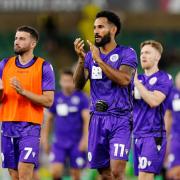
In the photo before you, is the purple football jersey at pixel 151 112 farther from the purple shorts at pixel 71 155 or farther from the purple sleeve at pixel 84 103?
the purple shorts at pixel 71 155

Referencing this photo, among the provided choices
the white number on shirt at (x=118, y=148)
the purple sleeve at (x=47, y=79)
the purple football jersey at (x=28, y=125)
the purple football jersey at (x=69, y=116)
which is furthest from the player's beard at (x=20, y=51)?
the purple football jersey at (x=69, y=116)

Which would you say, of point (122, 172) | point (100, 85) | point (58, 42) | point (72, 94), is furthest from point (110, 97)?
point (58, 42)

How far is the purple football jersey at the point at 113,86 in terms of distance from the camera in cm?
1109

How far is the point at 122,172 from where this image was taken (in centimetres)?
1098

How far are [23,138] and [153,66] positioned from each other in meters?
2.39

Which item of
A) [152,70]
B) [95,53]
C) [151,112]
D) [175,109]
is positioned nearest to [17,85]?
[95,53]

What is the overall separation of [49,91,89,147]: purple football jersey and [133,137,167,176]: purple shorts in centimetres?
413

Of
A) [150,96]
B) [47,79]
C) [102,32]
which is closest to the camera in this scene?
[102,32]

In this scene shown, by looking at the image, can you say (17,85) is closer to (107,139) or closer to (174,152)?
(107,139)

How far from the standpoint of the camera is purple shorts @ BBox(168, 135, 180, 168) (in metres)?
15.5

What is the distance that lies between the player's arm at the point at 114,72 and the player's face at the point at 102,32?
0.21m

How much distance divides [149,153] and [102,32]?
195 cm

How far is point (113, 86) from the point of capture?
11.1 metres

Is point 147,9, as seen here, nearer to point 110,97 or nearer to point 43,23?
point 43,23
